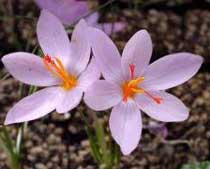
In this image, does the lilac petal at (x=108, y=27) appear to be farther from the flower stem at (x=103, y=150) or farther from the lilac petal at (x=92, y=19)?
the flower stem at (x=103, y=150)

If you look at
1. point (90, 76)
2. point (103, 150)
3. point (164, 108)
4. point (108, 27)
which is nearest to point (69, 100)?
point (90, 76)

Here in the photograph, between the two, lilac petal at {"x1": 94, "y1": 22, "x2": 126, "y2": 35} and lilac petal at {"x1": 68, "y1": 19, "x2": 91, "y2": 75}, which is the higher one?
lilac petal at {"x1": 68, "y1": 19, "x2": 91, "y2": 75}

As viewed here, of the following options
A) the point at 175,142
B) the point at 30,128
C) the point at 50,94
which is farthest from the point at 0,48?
the point at 50,94

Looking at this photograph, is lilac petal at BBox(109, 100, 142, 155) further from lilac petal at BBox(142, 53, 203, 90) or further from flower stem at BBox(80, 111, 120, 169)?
flower stem at BBox(80, 111, 120, 169)

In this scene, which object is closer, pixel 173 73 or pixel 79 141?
pixel 173 73

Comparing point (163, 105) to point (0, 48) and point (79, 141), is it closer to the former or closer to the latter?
point (79, 141)

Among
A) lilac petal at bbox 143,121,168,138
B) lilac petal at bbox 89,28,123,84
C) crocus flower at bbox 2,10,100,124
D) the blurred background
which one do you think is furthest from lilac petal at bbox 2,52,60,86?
lilac petal at bbox 143,121,168,138

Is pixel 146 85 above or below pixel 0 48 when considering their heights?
above
